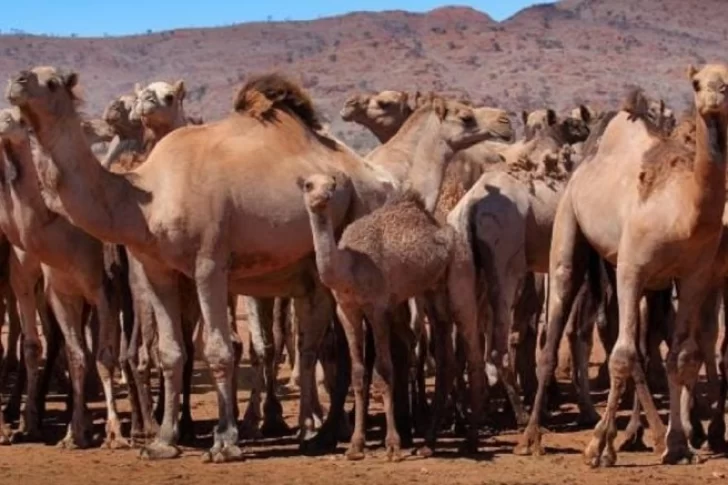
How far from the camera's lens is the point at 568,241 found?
12.9 meters

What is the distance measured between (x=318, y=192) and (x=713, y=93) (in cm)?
266

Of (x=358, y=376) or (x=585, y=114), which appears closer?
(x=358, y=376)

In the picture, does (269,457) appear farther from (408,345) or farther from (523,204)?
(523,204)

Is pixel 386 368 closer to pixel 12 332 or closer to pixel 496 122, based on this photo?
pixel 496 122

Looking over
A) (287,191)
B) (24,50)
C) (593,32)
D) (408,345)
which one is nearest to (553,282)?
(408,345)

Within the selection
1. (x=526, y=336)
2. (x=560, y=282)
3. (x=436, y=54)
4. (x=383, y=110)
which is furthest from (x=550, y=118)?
(x=436, y=54)

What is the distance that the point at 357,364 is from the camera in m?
12.1

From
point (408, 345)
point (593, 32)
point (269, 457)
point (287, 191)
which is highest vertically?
point (593, 32)

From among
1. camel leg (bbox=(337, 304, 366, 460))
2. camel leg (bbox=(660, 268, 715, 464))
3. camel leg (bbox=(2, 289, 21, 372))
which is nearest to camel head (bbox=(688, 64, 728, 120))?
camel leg (bbox=(660, 268, 715, 464))

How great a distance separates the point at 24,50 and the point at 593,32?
89.2 feet

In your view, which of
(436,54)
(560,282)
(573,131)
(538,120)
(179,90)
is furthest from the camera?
(436,54)

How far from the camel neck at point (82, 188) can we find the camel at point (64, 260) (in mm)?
955

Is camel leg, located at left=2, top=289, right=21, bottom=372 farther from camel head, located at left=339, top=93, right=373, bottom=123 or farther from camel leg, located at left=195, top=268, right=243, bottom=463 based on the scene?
camel leg, located at left=195, top=268, right=243, bottom=463

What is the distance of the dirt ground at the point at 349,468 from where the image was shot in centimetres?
1134
